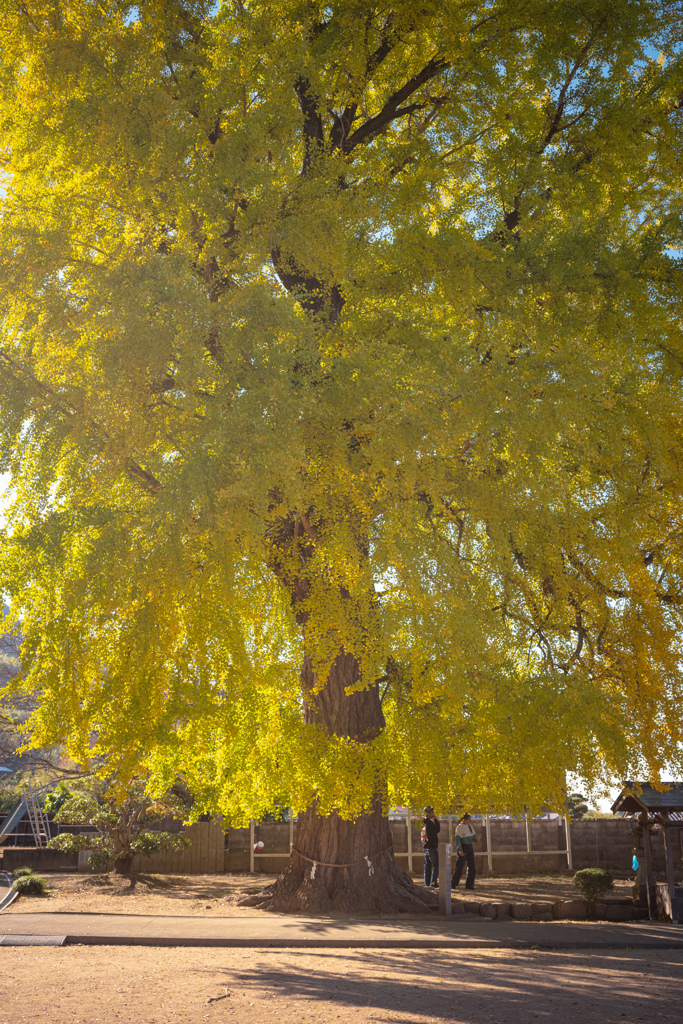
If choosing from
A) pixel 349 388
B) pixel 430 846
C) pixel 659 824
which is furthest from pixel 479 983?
pixel 430 846

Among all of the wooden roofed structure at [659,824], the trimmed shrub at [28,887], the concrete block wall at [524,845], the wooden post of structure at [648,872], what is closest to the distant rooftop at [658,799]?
the wooden roofed structure at [659,824]

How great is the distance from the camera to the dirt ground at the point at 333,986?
18.9 ft

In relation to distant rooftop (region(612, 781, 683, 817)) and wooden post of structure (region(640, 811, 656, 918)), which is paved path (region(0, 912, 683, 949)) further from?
distant rooftop (region(612, 781, 683, 817))

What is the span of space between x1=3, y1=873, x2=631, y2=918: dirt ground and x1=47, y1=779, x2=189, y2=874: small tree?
53 centimetres

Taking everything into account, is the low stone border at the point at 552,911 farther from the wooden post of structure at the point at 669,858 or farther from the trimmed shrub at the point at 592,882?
the wooden post of structure at the point at 669,858

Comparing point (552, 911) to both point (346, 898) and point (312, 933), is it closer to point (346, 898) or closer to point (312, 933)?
point (346, 898)

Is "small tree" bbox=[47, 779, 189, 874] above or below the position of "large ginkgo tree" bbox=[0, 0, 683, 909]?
below

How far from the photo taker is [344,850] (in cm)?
1255

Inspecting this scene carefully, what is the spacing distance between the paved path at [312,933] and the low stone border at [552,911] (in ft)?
2.84

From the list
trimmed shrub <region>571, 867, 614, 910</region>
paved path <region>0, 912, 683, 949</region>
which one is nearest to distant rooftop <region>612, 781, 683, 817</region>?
trimmed shrub <region>571, 867, 614, 910</region>

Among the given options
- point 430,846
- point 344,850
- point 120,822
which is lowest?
point 430,846

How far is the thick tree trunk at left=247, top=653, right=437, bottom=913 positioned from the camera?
1236cm

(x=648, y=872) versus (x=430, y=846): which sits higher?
(x=430, y=846)

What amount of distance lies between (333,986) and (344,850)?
5739 mm
